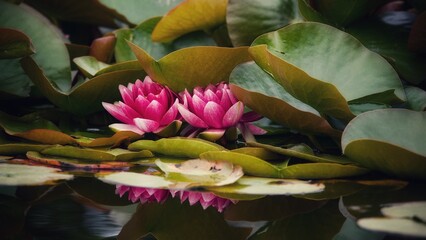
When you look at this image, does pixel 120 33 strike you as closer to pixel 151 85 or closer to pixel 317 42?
pixel 151 85

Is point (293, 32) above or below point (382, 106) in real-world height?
above

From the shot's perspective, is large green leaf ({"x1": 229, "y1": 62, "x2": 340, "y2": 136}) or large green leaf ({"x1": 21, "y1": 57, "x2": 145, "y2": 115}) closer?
large green leaf ({"x1": 229, "y1": 62, "x2": 340, "y2": 136})

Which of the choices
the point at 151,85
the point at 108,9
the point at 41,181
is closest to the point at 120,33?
the point at 108,9

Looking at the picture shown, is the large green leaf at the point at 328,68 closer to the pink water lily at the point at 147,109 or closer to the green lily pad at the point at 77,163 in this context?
the pink water lily at the point at 147,109

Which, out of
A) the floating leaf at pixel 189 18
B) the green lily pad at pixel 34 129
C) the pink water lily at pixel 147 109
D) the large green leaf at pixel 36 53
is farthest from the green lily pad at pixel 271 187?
the large green leaf at pixel 36 53

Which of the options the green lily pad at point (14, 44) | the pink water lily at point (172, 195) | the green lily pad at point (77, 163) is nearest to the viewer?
the pink water lily at point (172, 195)

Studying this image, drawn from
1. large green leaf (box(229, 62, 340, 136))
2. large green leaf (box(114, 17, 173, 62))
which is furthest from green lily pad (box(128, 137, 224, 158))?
large green leaf (box(114, 17, 173, 62))

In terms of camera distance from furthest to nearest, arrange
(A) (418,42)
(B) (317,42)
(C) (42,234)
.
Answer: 1. (A) (418,42)
2. (B) (317,42)
3. (C) (42,234)

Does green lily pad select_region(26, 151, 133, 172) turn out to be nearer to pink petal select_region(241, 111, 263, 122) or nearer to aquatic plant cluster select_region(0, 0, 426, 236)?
aquatic plant cluster select_region(0, 0, 426, 236)
